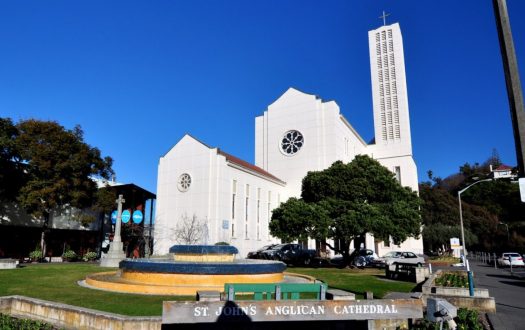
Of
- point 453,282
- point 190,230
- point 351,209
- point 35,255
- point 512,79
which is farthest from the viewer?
point 190,230

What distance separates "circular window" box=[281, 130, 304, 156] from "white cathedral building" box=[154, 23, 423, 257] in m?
0.15

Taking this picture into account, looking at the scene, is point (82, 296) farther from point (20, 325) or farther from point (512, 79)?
point (512, 79)

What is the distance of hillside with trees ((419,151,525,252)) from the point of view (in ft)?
218

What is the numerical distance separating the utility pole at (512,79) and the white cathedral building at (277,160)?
1390 inches

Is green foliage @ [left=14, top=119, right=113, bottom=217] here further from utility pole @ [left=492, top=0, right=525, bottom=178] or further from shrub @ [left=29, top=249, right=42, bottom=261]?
utility pole @ [left=492, top=0, right=525, bottom=178]

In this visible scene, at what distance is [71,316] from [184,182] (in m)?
37.2

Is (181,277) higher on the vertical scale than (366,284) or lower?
higher

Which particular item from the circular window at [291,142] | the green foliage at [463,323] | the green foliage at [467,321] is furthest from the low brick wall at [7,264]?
the circular window at [291,142]

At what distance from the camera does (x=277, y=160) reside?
2290 inches

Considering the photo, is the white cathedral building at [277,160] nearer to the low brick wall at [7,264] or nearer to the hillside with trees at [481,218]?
the hillside with trees at [481,218]

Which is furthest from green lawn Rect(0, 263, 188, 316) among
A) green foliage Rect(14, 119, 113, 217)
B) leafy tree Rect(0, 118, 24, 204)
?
leafy tree Rect(0, 118, 24, 204)

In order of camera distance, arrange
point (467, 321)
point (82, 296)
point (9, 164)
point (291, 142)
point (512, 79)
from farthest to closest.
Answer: point (291, 142) → point (9, 164) → point (82, 296) → point (467, 321) → point (512, 79)

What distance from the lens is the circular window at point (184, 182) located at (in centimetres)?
4538

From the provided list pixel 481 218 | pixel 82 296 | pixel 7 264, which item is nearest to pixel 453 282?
pixel 82 296
